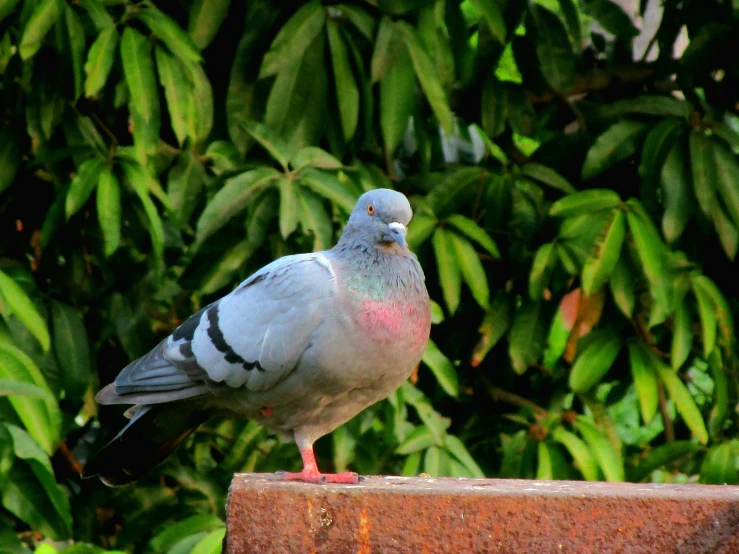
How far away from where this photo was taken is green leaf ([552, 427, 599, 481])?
4.30 meters

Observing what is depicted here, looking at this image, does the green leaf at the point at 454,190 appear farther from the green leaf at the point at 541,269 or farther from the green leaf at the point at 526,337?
the green leaf at the point at 526,337

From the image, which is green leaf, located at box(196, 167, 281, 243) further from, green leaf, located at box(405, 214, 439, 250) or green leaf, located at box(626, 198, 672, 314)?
green leaf, located at box(626, 198, 672, 314)

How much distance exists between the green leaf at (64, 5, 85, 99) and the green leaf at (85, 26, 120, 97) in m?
0.04

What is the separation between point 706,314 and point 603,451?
708 millimetres

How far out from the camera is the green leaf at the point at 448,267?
13.7 feet

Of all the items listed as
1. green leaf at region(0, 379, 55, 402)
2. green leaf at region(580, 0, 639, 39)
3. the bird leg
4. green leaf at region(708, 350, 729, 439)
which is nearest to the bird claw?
the bird leg

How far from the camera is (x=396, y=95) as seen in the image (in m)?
4.16

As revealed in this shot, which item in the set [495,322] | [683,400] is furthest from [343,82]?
[683,400]

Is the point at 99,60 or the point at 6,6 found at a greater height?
the point at 6,6

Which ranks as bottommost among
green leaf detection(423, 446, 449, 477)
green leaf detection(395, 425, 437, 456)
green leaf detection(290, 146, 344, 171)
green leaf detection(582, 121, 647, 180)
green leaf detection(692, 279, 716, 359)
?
green leaf detection(423, 446, 449, 477)

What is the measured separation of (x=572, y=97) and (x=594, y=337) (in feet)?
4.28

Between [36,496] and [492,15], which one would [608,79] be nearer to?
[492,15]

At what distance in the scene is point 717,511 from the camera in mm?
2445

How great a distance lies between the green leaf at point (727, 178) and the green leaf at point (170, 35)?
2.18m
